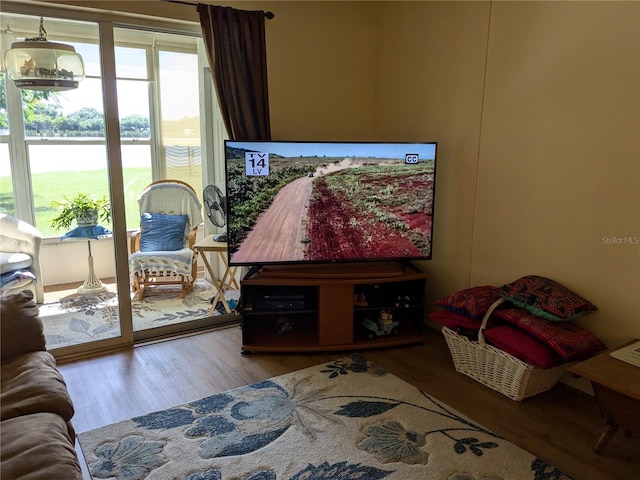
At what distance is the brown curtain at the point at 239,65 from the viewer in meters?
3.22

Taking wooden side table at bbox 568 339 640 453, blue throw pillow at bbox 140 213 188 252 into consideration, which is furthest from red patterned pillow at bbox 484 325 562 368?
blue throw pillow at bbox 140 213 188 252

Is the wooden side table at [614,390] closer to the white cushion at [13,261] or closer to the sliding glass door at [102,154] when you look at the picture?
the sliding glass door at [102,154]

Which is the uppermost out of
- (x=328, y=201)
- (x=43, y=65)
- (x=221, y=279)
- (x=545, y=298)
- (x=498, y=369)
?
(x=43, y=65)

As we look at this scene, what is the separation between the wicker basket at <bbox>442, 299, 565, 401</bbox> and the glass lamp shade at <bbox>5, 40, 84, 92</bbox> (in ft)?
9.17

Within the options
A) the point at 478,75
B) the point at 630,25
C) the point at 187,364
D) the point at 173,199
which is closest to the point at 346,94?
the point at 478,75

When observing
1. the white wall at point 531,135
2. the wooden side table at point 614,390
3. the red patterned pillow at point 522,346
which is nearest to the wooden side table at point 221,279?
the white wall at point 531,135

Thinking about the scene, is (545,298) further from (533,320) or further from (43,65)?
(43,65)

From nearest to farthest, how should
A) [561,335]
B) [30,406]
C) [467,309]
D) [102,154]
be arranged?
[30,406]
[561,335]
[467,309]
[102,154]

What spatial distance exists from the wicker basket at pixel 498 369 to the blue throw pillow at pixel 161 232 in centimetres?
225

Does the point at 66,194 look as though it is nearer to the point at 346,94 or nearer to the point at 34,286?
the point at 34,286

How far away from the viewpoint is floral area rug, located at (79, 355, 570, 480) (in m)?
2.09

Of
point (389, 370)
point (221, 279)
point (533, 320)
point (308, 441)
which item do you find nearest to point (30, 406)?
point (308, 441)

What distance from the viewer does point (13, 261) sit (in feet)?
9.90

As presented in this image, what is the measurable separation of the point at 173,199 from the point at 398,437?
2471 mm
